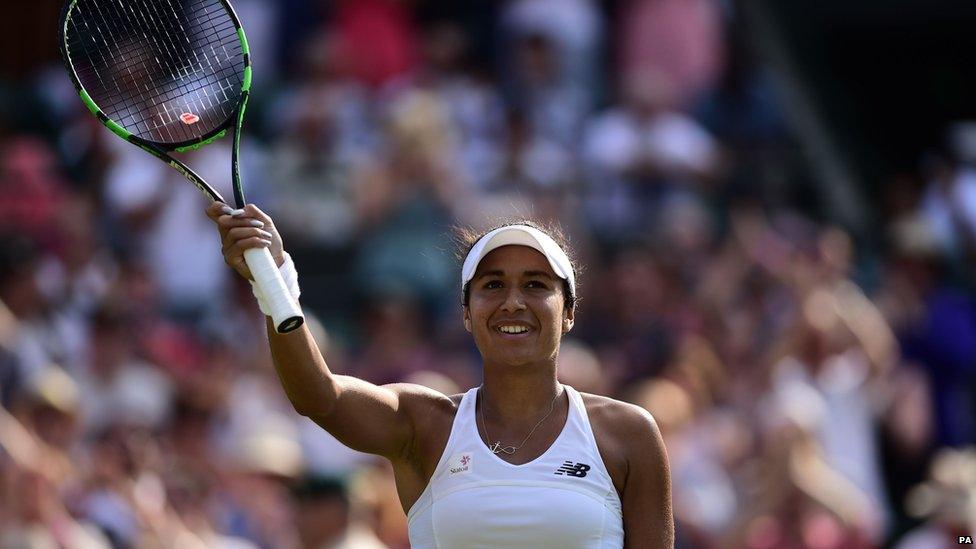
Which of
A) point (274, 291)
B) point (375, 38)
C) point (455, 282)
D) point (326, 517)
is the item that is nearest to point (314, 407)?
point (274, 291)

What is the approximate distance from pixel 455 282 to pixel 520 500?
568cm

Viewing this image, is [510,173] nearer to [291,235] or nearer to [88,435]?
[291,235]

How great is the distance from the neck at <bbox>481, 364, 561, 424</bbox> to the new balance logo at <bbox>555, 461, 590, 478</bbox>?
0.68 feet

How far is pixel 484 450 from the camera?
4.35m

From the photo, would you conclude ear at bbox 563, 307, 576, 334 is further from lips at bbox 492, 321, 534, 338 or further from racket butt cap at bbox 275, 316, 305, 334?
A: racket butt cap at bbox 275, 316, 305, 334

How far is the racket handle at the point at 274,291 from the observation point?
4164mm

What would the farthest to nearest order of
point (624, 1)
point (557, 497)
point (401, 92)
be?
point (624, 1) < point (401, 92) < point (557, 497)

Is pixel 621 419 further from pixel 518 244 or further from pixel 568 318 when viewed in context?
pixel 518 244

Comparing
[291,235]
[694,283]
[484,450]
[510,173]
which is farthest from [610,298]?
[484,450]

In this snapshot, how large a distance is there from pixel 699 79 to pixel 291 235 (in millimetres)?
3234

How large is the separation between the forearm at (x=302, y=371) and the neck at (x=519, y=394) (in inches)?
18.9

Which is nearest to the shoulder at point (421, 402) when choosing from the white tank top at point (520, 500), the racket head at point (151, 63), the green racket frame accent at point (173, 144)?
the white tank top at point (520, 500)

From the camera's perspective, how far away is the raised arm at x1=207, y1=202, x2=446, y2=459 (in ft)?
13.8

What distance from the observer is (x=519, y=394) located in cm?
450
